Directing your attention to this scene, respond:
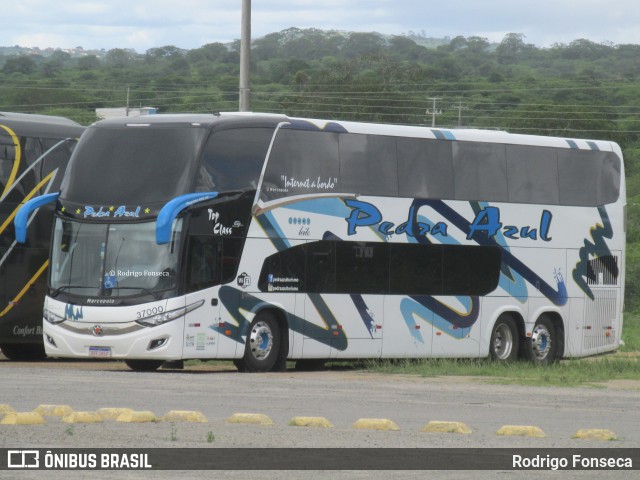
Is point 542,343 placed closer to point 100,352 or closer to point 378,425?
point 100,352

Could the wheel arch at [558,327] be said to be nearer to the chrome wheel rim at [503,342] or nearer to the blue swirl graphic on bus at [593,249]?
the blue swirl graphic on bus at [593,249]

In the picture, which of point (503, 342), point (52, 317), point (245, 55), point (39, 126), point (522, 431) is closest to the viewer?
point (522, 431)

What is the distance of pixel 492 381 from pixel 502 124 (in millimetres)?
66465

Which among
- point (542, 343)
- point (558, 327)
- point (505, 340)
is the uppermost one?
point (558, 327)

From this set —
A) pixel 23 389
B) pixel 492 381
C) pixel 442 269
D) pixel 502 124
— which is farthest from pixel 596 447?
pixel 502 124

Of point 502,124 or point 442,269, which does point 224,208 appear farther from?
point 502,124

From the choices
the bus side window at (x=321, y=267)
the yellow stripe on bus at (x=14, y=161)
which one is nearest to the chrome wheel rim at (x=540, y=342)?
the bus side window at (x=321, y=267)

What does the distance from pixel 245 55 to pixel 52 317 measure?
32.8 feet

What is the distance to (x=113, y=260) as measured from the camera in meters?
21.8

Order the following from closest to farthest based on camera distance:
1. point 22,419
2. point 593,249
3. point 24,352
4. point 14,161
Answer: point 22,419 → point 14,161 → point 24,352 → point 593,249

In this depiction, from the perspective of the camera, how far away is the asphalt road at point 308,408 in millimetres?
11768

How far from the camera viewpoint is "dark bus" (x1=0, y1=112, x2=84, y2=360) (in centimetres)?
2423

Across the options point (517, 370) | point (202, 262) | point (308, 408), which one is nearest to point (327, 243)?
point (202, 262)

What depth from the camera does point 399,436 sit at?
12.7 meters
